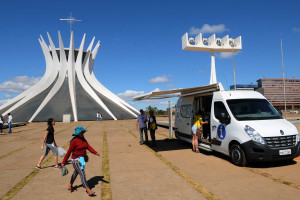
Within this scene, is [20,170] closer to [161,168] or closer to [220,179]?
[161,168]

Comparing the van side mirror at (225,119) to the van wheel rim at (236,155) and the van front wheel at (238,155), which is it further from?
the van wheel rim at (236,155)

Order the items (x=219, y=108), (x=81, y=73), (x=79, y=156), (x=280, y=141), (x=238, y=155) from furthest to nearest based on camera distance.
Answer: (x=81, y=73) < (x=219, y=108) < (x=238, y=155) < (x=280, y=141) < (x=79, y=156)

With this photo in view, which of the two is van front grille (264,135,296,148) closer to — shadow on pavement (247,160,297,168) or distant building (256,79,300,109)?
shadow on pavement (247,160,297,168)

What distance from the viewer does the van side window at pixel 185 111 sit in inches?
376

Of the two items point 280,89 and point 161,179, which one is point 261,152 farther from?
point 280,89

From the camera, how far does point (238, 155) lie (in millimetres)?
6242

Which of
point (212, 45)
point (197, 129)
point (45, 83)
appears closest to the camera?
point (197, 129)

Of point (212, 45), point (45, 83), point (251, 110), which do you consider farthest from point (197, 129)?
point (45, 83)

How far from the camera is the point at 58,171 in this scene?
6242mm

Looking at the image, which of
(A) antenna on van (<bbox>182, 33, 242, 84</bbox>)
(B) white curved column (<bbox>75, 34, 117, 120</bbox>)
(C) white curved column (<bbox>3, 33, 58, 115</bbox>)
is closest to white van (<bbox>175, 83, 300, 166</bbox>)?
(A) antenna on van (<bbox>182, 33, 242, 84</bbox>)

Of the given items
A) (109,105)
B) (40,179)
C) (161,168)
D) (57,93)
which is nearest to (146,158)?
(161,168)

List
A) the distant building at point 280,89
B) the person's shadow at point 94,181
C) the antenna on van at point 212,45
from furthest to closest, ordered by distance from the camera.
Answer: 1. the distant building at point 280,89
2. the antenna on van at point 212,45
3. the person's shadow at point 94,181

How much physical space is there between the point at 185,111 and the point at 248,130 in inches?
165

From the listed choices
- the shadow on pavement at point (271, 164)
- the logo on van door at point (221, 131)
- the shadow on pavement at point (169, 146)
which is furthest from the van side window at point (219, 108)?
the shadow on pavement at point (169, 146)
